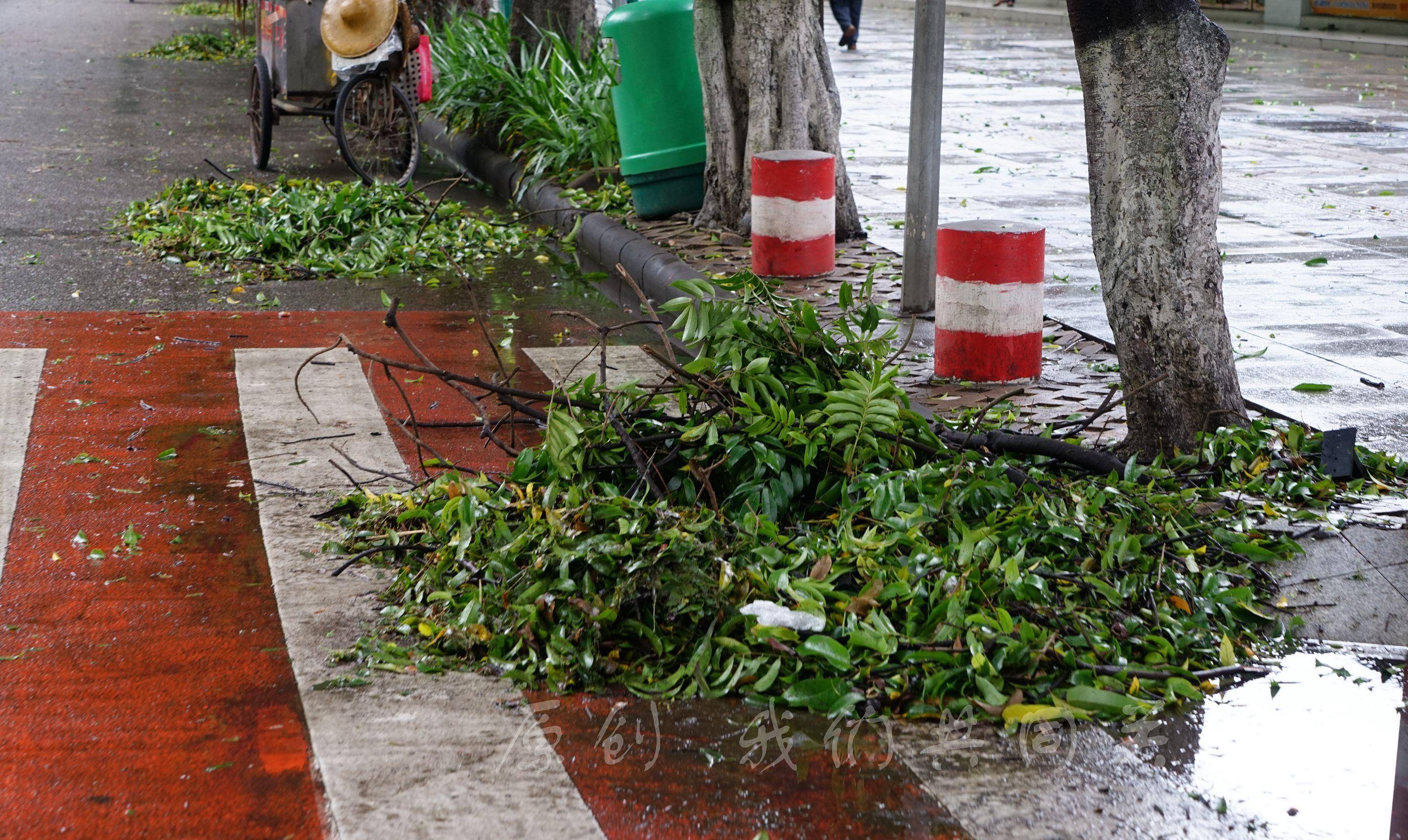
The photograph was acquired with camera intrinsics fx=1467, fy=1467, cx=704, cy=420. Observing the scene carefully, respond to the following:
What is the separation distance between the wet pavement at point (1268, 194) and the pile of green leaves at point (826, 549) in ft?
4.27

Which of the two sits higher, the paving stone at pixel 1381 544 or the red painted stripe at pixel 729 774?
the paving stone at pixel 1381 544

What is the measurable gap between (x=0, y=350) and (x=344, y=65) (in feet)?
15.0

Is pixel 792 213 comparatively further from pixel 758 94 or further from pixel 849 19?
pixel 849 19

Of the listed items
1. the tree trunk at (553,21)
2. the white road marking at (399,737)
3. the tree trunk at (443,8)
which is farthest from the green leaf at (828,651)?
the tree trunk at (443,8)

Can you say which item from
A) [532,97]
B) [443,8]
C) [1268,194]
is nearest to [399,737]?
[1268,194]

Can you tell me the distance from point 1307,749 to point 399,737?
1.85 meters

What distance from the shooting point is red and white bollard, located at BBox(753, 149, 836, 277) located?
700cm

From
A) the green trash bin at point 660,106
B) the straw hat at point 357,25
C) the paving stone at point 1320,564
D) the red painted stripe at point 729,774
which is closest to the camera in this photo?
the red painted stripe at point 729,774

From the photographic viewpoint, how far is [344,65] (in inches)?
396

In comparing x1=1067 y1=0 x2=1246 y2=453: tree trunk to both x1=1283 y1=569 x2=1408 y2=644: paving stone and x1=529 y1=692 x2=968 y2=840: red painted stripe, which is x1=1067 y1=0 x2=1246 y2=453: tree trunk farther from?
x1=529 y1=692 x2=968 y2=840: red painted stripe

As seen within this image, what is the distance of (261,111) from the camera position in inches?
414

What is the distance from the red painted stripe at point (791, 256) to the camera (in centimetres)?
709

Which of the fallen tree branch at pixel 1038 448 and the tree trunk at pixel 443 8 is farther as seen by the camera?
Answer: the tree trunk at pixel 443 8

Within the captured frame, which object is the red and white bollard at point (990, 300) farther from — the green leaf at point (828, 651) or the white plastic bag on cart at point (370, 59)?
the white plastic bag on cart at point (370, 59)
